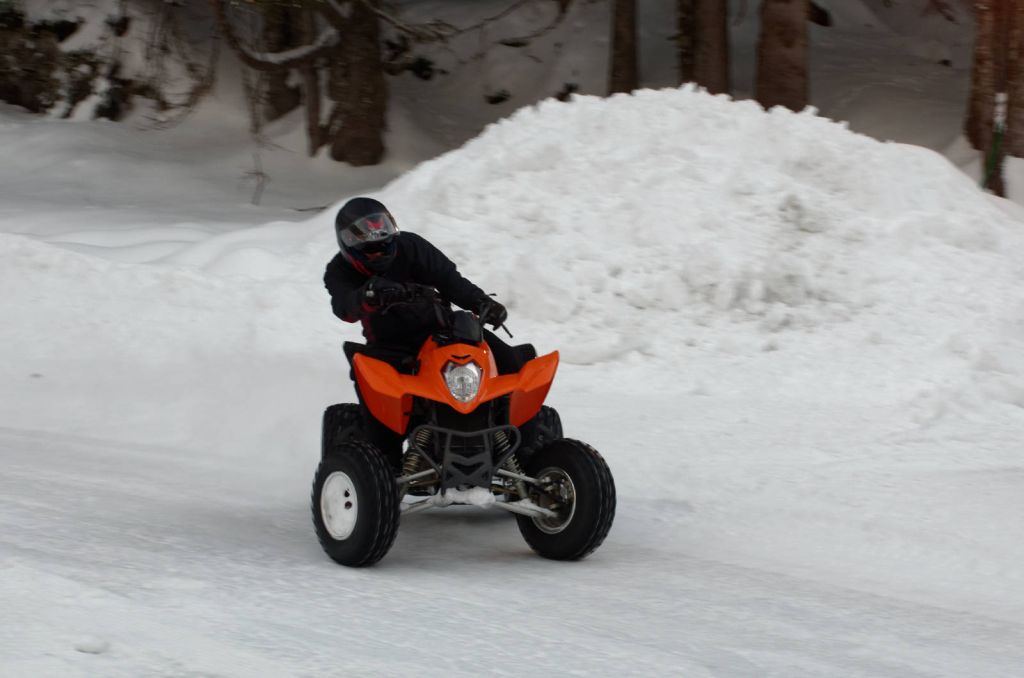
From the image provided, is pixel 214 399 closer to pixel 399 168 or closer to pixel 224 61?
pixel 399 168

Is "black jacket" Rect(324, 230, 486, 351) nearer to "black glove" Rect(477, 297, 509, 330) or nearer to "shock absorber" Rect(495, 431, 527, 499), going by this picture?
"black glove" Rect(477, 297, 509, 330)

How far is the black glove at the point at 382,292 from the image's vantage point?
590 cm

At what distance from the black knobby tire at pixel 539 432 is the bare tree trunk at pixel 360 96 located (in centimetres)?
1462

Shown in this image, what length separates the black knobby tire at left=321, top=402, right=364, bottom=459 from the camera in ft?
21.2

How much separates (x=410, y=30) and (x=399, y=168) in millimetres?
3876

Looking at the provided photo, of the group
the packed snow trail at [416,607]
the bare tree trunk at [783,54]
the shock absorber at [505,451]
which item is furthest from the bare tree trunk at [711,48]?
the shock absorber at [505,451]

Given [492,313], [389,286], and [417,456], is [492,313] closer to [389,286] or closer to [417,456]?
[389,286]

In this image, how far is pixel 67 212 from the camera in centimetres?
1639

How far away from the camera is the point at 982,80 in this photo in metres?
16.9

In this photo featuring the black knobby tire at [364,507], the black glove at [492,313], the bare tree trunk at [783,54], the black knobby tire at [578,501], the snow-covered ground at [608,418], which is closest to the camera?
the snow-covered ground at [608,418]

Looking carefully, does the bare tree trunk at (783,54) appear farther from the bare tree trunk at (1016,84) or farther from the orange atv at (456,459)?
the orange atv at (456,459)

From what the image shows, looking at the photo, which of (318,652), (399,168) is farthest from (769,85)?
(318,652)

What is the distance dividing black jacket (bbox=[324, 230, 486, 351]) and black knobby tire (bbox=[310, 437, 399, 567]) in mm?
661

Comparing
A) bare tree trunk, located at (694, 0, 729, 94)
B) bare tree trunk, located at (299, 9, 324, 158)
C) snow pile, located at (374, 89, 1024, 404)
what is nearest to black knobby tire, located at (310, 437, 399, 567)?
snow pile, located at (374, 89, 1024, 404)
